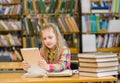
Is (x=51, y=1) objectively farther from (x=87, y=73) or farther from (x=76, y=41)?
(x=87, y=73)

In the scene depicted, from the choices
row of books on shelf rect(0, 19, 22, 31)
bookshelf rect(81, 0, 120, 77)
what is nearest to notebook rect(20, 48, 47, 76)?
bookshelf rect(81, 0, 120, 77)

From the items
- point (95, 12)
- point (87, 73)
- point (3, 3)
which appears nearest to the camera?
point (87, 73)

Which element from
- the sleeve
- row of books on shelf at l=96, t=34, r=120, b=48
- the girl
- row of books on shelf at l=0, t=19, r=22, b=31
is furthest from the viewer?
row of books on shelf at l=0, t=19, r=22, b=31

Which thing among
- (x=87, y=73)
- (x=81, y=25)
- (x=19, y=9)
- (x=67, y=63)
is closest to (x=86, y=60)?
(x=87, y=73)

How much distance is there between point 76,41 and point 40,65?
3533 millimetres

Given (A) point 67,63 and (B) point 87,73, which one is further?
(A) point 67,63

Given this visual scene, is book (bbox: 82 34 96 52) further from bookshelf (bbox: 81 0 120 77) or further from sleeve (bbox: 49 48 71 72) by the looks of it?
sleeve (bbox: 49 48 71 72)

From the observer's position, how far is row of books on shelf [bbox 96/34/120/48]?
19.0 feet

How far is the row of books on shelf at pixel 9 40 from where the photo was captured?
600 centimetres

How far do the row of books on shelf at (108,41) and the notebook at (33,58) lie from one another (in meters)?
3.52

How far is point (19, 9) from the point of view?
19.6ft

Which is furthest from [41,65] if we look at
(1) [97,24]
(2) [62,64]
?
(1) [97,24]

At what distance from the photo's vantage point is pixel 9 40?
601 cm

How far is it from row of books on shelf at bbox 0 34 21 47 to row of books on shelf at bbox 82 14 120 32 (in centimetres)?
145
